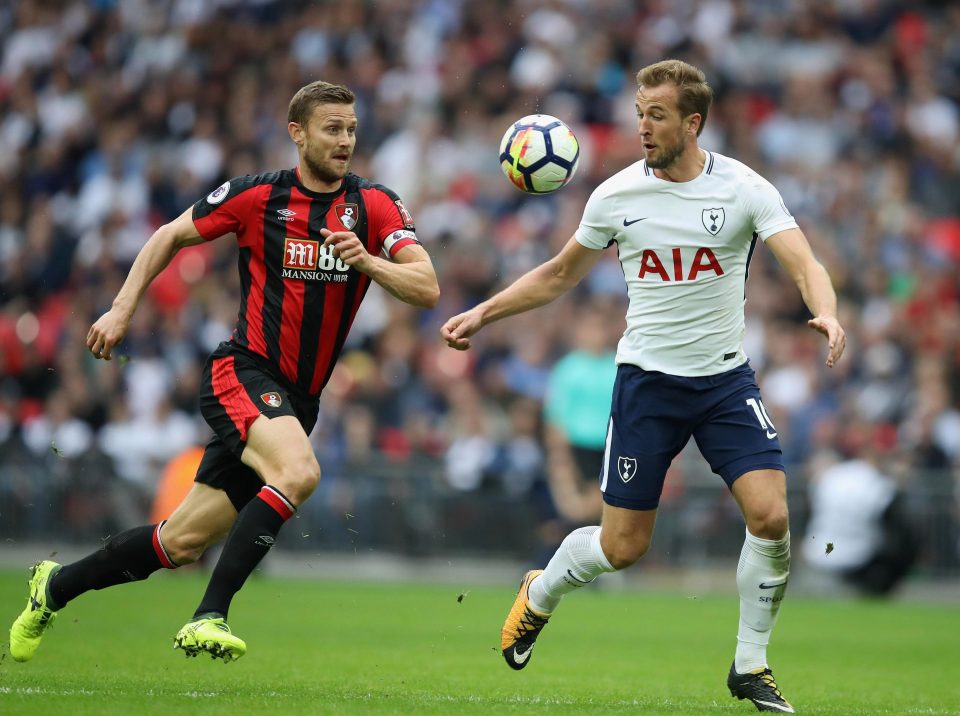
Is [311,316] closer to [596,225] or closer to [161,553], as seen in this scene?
[161,553]

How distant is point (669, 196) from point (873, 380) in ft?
32.7

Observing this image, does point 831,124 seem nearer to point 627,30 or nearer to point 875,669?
point 627,30

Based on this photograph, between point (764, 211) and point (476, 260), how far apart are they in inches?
449

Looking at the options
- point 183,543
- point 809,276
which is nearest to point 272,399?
point 183,543

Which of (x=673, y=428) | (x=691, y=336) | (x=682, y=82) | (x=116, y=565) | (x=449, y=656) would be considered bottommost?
(x=449, y=656)

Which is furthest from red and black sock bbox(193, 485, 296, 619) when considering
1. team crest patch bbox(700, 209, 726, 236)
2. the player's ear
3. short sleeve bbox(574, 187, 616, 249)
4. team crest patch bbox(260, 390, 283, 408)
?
team crest patch bbox(700, 209, 726, 236)

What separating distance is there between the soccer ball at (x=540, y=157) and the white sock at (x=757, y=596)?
209cm

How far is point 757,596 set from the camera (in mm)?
7066

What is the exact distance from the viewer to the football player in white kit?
6.97m

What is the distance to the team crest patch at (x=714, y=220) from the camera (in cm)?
703

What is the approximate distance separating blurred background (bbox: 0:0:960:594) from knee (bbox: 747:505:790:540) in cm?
618

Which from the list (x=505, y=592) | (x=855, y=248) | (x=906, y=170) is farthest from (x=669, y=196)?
(x=906, y=170)

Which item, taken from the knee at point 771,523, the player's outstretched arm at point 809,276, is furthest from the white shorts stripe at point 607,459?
the player's outstretched arm at point 809,276

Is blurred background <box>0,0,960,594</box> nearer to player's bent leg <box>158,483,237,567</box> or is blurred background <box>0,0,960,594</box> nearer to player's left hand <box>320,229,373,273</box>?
player's bent leg <box>158,483,237,567</box>
